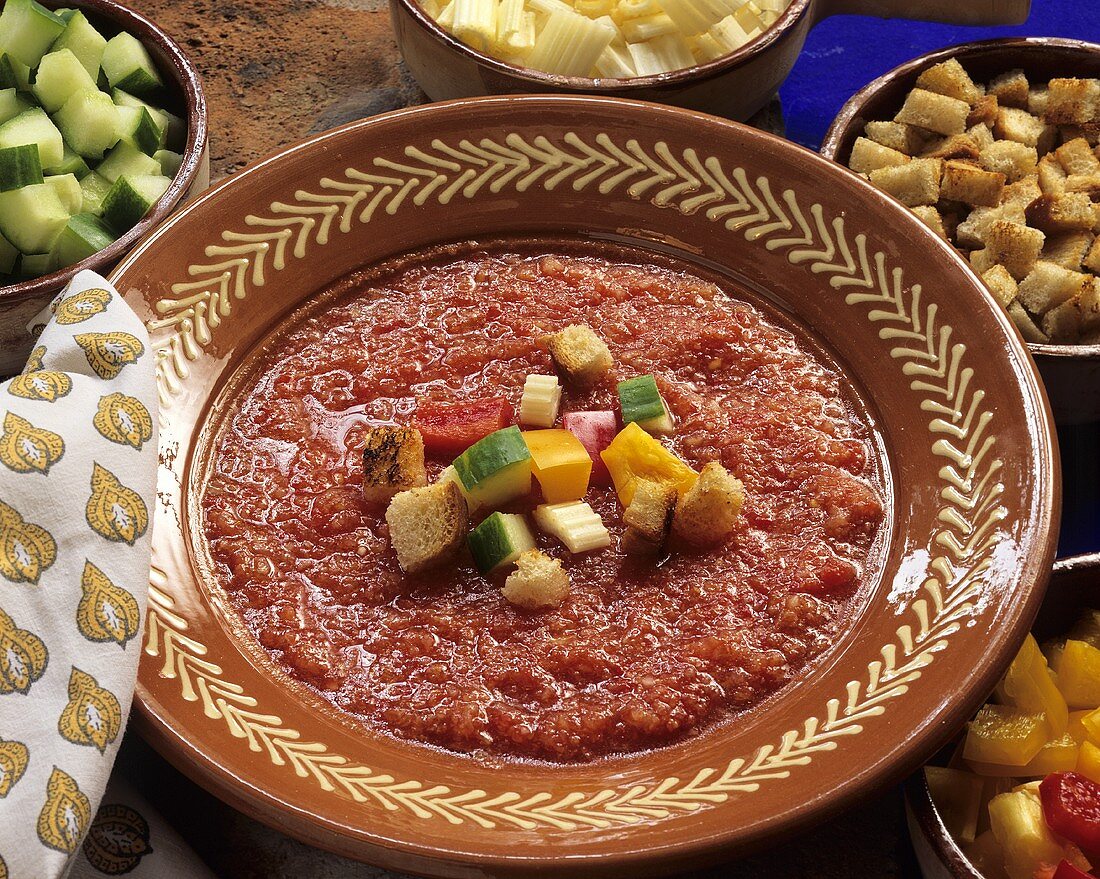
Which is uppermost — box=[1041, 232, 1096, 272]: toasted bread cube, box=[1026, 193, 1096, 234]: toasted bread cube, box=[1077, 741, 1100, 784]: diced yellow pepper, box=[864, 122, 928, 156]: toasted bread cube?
box=[864, 122, 928, 156]: toasted bread cube

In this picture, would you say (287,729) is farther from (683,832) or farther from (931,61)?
(931,61)

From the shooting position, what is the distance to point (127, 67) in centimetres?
341

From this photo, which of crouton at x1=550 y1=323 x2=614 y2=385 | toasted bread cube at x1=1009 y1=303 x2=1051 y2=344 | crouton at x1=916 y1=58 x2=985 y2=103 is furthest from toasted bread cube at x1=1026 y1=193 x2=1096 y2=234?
crouton at x1=550 y1=323 x2=614 y2=385

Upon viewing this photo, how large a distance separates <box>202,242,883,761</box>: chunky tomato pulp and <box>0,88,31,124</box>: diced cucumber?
109cm

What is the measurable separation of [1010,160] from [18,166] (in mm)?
2726

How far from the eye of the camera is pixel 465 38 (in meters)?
3.49

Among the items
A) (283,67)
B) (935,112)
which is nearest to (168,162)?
(283,67)

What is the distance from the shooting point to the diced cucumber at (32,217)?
3014 millimetres

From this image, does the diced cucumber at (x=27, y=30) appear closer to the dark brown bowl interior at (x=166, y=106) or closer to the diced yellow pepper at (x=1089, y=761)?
the dark brown bowl interior at (x=166, y=106)

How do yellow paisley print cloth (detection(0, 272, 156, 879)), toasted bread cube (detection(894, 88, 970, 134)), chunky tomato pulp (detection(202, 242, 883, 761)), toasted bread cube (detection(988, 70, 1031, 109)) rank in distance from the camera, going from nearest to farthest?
yellow paisley print cloth (detection(0, 272, 156, 879)) < chunky tomato pulp (detection(202, 242, 883, 761)) < toasted bread cube (detection(894, 88, 970, 134)) < toasted bread cube (detection(988, 70, 1031, 109))

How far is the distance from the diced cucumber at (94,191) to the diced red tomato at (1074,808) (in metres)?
2.69

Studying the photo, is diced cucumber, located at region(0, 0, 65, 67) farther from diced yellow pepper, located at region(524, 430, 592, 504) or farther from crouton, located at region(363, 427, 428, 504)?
diced yellow pepper, located at region(524, 430, 592, 504)

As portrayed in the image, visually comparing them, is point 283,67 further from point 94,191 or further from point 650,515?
point 650,515

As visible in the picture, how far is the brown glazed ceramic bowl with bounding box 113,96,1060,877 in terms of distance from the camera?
6.86 ft
